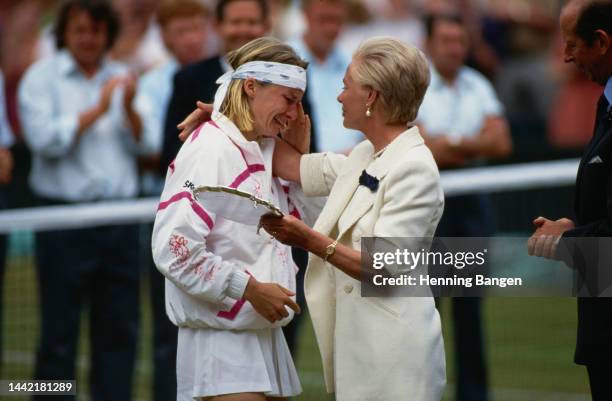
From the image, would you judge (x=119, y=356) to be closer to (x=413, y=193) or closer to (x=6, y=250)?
(x=6, y=250)

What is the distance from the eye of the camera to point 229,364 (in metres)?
5.13

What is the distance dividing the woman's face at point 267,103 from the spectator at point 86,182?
3.01 meters

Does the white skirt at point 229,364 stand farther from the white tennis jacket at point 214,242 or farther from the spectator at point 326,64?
the spectator at point 326,64

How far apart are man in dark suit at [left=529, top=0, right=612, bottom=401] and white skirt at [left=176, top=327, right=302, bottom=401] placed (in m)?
1.10

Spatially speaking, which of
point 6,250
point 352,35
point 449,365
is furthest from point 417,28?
point 6,250

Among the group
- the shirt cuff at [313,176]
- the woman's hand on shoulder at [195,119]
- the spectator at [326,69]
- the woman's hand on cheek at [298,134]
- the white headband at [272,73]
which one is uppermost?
the spectator at [326,69]

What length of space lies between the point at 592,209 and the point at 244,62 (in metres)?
1.45

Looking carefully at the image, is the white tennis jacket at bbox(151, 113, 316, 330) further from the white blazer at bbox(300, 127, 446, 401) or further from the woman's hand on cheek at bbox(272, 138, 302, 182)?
the white blazer at bbox(300, 127, 446, 401)

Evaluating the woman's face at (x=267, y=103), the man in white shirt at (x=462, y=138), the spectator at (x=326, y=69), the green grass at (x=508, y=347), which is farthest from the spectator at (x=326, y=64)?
the woman's face at (x=267, y=103)

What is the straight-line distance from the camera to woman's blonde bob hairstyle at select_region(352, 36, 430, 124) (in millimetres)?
5020

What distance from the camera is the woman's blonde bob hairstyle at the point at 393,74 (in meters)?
5.02

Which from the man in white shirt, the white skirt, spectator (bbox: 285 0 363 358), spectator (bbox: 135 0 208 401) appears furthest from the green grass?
the white skirt

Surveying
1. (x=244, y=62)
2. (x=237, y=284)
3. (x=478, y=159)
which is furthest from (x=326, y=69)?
(x=237, y=284)

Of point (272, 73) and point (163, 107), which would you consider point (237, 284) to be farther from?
→ point (163, 107)
